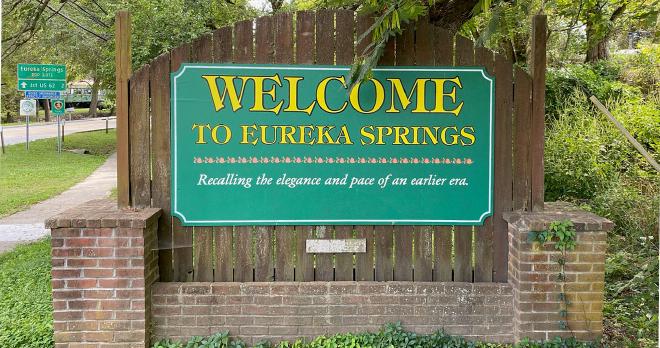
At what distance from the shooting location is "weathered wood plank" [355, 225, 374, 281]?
168 inches

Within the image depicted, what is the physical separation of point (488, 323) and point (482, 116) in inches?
61.6

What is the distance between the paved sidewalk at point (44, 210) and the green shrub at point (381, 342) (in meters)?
4.87

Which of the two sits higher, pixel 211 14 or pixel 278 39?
pixel 211 14

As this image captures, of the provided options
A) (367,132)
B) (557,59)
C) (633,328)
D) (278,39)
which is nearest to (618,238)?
(633,328)

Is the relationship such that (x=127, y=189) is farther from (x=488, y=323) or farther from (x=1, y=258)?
(x=1, y=258)

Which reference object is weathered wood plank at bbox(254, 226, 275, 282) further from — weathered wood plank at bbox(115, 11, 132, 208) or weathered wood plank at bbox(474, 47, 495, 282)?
weathered wood plank at bbox(474, 47, 495, 282)

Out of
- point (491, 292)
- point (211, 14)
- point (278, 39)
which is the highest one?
point (211, 14)

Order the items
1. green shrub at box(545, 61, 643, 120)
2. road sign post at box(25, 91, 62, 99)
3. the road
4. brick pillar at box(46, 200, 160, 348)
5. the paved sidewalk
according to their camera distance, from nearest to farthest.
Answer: brick pillar at box(46, 200, 160, 348), the paved sidewalk, green shrub at box(545, 61, 643, 120), road sign post at box(25, 91, 62, 99), the road

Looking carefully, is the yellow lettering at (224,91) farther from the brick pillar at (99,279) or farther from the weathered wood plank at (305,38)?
the brick pillar at (99,279)

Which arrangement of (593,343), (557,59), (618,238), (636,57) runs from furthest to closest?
(557,59)
(636,57)
(618,238)
(593,343)

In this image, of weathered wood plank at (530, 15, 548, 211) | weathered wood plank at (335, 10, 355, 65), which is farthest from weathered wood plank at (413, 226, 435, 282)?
weathered wood plank at (335, 10, 355, 65)

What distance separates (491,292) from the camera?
4219 mm

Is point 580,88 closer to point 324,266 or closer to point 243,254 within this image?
point 324,266

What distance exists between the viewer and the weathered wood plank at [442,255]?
4309mm
